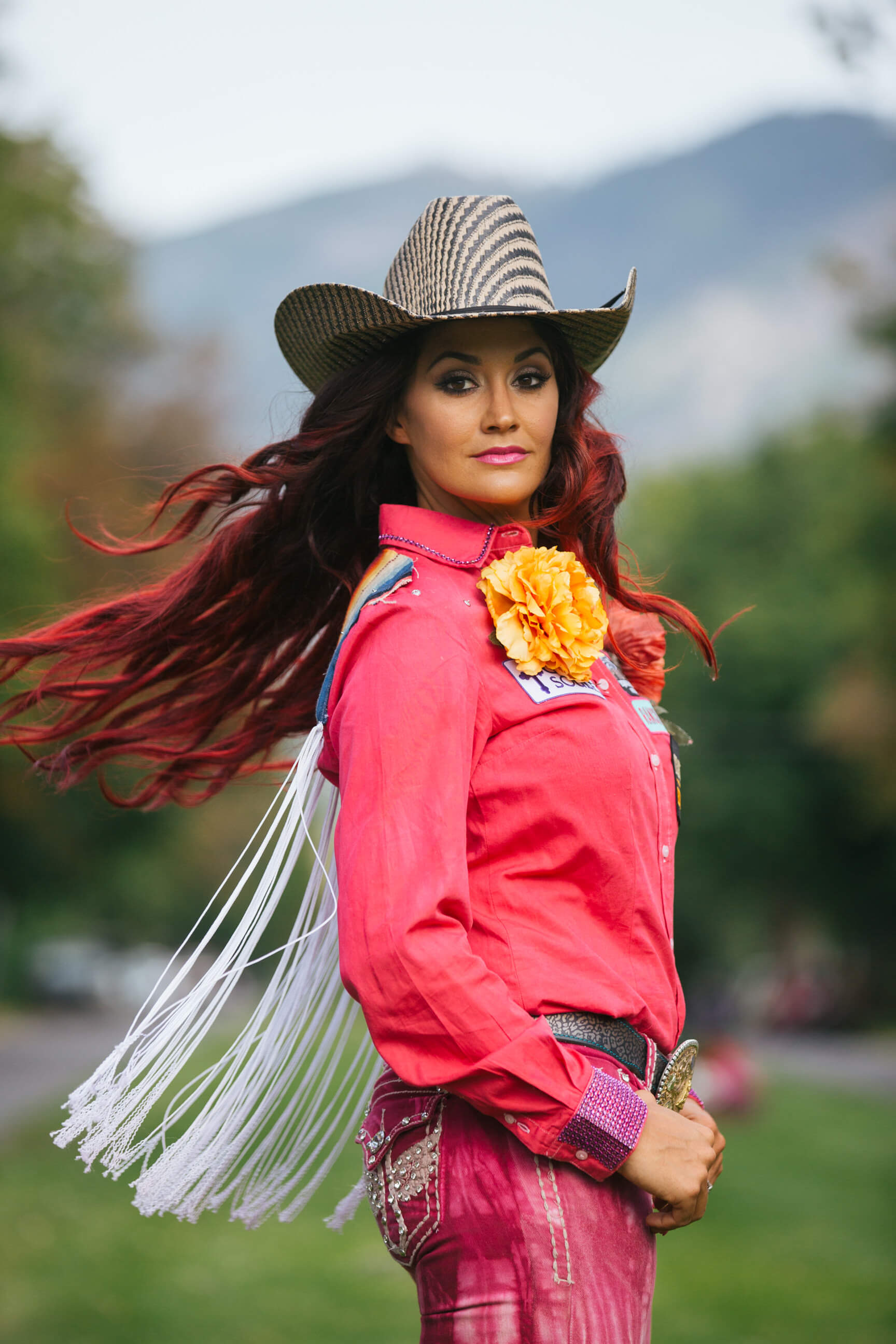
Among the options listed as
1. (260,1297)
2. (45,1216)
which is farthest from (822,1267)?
(45,1216)

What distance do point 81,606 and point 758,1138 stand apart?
50.0 feet

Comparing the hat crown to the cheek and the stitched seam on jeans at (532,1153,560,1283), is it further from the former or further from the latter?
the stitched seam on jeans at (532,1153,560,1283)

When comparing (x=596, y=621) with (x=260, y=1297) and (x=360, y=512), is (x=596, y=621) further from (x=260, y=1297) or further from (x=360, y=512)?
(x=260, y=1297)

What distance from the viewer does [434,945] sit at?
219 cm

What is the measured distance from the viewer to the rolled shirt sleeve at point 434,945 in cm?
218

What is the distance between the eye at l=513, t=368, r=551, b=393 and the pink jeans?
4.16ft

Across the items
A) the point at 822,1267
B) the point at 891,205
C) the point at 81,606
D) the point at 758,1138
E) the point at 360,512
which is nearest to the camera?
the point at 360,512

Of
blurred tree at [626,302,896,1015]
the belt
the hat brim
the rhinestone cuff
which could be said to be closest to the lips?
the hat brim

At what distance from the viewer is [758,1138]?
16859 mm

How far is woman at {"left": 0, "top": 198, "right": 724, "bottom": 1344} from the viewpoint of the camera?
224cm

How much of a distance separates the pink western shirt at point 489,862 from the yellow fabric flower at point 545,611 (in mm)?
40

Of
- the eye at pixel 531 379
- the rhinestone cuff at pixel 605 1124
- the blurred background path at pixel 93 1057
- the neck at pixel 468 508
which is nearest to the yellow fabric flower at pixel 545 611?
the neck at pixel 468 508

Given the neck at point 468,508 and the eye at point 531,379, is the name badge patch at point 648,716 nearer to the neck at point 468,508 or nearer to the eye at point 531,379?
the neck at point 468,508

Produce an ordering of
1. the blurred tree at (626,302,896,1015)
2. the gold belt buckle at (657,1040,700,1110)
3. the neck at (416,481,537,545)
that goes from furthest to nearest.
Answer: the blurred tree at (626,302,896,1015) < the neck at (416,481,537,545) < the gold belt buckle at (657,1040,700,1110)
